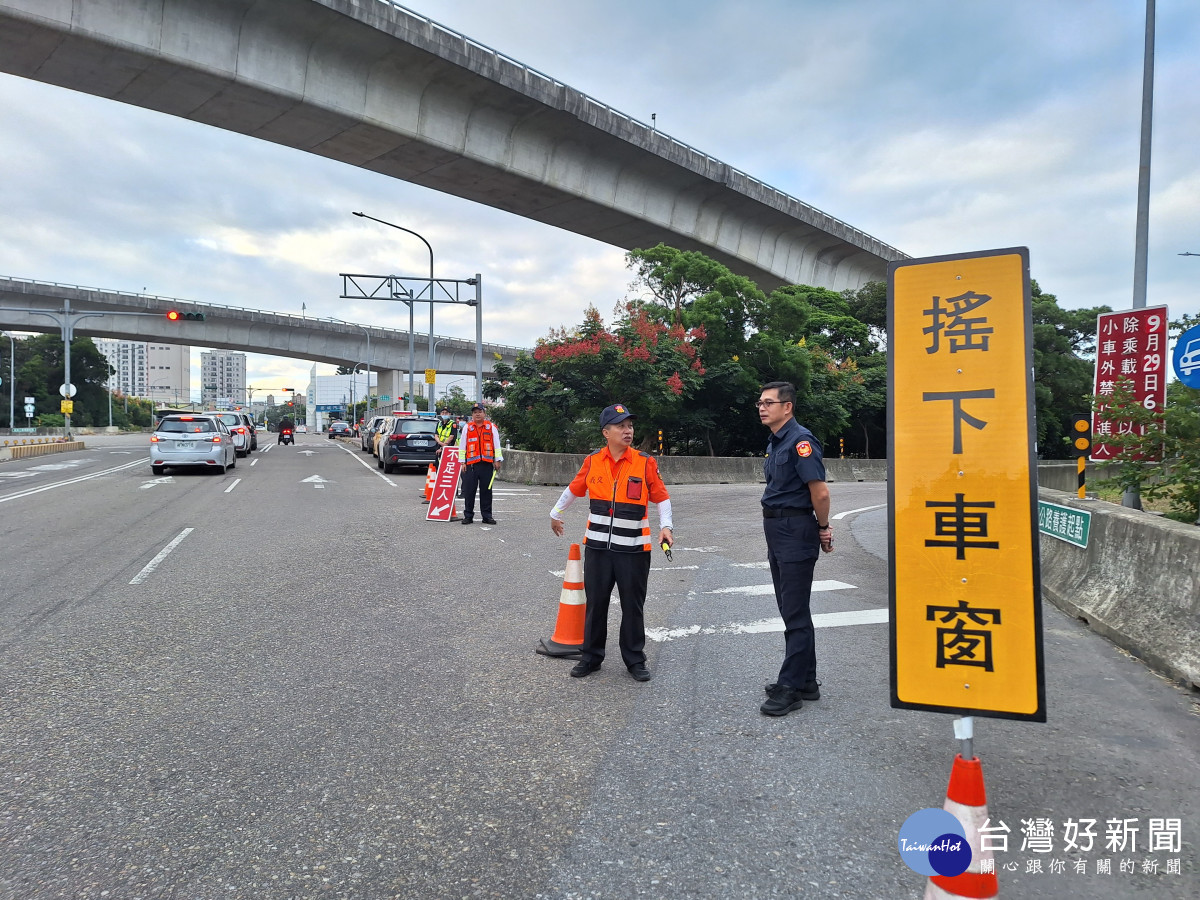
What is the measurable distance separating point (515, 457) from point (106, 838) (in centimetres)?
1934

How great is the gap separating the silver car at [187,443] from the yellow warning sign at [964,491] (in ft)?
69.1

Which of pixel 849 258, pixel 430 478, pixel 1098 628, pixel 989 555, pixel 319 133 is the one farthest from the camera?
pixel 849 258

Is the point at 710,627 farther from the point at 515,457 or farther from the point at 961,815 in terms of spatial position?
the point at 515,457

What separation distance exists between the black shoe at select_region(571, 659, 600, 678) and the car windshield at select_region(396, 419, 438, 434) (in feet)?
63.2

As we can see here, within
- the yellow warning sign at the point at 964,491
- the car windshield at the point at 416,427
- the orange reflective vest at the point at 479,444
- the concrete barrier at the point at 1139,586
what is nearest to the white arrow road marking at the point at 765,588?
the concrete barrier at the point at 1139,586

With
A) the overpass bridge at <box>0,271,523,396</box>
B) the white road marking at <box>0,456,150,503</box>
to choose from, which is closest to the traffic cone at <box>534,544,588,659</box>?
the white road marking at <box>0,456,150,503</box>

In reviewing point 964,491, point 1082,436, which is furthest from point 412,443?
point 964,491

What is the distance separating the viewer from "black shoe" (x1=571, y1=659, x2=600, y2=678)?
5.15 m

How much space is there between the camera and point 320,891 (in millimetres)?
2750

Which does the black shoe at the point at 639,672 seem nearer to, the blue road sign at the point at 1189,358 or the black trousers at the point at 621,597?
the black trousers at the point at 621,597

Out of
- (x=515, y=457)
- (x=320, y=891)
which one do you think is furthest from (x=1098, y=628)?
(x=515, y=457)

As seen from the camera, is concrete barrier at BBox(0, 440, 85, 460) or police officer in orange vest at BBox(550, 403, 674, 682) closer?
police officer in orange vest at BBox(550, 403, 674, 682)

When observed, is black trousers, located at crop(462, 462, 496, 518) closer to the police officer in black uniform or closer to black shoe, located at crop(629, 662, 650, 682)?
black shoe, located at crop(629, 662, 650, 682)
